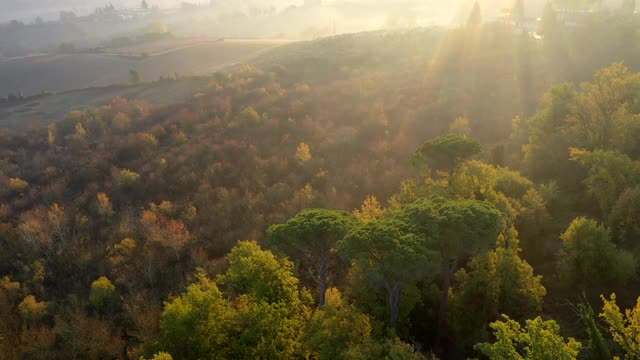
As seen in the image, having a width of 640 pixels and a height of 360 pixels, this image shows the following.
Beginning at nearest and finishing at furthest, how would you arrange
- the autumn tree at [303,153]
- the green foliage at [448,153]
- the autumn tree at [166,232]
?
the green foliage at [448,153], the autumn tree at [166,232], the autumn tree at [303,153]

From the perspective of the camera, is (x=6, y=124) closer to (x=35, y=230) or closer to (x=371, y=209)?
(x=35, y=230)

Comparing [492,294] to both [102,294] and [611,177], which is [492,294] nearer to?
[611,177]

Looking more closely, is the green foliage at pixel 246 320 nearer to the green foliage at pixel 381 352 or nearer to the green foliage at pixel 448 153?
the green foliage at pixel 381 352

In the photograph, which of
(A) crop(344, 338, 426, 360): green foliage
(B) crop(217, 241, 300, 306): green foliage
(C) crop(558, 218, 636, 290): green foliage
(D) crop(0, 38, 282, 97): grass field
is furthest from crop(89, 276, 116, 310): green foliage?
(D) crop(0, 38, 282, 97): grass field

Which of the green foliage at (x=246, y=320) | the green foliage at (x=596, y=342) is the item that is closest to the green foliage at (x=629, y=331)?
the green foliage at (x=596, y=342)

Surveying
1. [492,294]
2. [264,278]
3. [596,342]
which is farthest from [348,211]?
[596,342]
